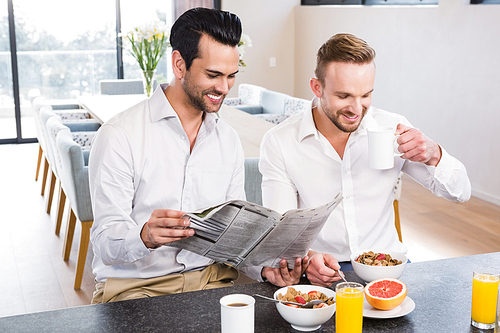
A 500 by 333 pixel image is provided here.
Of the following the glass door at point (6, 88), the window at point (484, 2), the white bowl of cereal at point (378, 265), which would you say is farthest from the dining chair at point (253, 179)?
the glass door at point (6, 88)

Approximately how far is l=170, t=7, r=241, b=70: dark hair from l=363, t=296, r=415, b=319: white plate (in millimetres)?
837

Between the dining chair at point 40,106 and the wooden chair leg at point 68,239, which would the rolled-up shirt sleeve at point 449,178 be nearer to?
the wooden chair leg at point 68,239

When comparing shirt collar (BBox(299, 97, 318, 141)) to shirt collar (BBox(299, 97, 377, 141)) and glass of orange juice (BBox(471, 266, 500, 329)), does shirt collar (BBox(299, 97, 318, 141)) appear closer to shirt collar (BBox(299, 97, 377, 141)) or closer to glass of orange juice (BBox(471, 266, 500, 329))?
shirt collar (BBox(299, 97, 377, 141))

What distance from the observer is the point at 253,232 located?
1.28m

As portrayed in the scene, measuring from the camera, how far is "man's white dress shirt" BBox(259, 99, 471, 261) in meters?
1.79

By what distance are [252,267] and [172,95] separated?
0.58 meters

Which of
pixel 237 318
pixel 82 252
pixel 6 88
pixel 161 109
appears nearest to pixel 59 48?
pixel 6 88

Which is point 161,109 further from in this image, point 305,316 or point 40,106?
point 40,106

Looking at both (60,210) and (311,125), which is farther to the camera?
(60,210)

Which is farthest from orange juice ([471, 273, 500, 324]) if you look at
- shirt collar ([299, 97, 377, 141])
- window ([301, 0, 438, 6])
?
window ([301, 0, 438, 6])

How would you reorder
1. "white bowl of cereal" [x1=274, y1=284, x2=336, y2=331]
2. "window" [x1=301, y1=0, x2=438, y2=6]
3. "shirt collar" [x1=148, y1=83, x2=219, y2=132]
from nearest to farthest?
1. "white bowl of cereal" [x1=274, y1=284, x2=336, y2=331]
2. "shirt collar" [x1=148, y1=83, x2=219, y2=132]
3. "window" [x1=301, y1=0, x2=438, y2=6]

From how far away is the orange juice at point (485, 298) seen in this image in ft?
3.92

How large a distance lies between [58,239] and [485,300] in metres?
3.11

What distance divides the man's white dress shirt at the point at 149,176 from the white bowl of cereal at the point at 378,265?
0.51 meters
